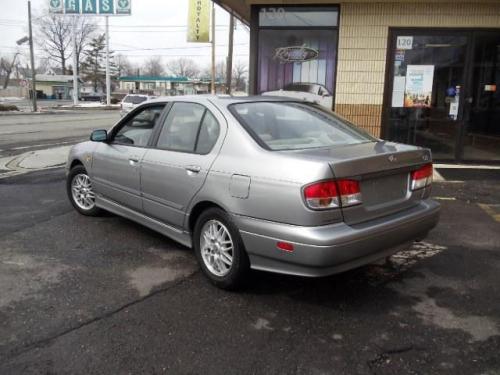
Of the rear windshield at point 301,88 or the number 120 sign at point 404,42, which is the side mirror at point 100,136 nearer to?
the rear windshield at point 301,88

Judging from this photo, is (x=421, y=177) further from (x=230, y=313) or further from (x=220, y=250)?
(x=230, y=313)

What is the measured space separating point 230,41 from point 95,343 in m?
26.6

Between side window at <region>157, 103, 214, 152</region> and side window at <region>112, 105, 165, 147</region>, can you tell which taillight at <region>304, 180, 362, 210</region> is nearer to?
side window at <region>157, 103, 214, 152</region>

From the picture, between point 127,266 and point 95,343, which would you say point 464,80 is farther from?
point 95,343

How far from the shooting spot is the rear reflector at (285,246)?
130 inches

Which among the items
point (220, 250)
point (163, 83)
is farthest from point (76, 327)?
Answer: point (163, 83)

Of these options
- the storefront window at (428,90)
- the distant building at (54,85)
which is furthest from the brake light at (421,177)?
the distant building at (54,85)

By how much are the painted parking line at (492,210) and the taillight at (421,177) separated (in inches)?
98.9

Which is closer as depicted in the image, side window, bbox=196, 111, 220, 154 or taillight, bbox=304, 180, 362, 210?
taillight, bbox=304, 180, 362, 210

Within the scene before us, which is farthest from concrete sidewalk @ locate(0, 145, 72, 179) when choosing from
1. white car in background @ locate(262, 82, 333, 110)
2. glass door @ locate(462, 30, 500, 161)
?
glass door @ locate(462, 30, 500, 161)

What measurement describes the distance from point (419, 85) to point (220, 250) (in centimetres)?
736

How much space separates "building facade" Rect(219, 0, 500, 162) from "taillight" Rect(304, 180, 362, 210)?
23.0 feet

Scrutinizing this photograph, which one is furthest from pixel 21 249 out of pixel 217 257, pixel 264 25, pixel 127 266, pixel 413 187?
pixel 264 25

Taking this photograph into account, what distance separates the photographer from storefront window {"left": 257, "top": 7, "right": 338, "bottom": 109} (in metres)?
9.91
